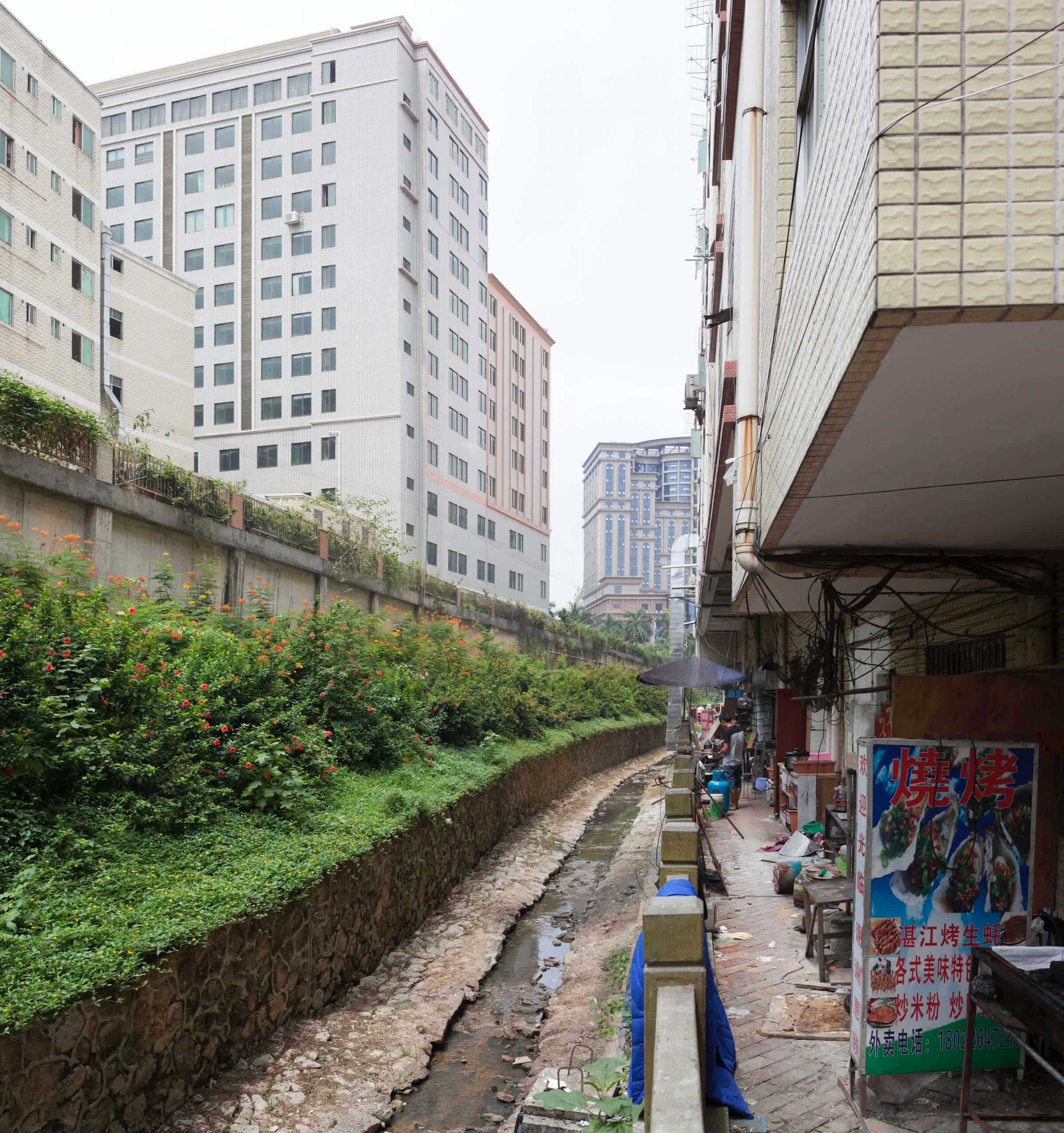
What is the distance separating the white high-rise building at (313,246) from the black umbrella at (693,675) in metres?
22.2

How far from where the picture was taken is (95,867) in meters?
6.88

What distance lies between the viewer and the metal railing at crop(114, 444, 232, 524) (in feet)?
50.1

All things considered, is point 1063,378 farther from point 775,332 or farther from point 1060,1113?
point 1060,1113

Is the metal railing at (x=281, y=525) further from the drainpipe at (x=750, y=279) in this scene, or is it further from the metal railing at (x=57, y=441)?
the drainpipe at (x=750, y=279)

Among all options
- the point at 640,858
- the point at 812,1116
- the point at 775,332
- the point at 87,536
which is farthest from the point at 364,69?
the point at 812,1116

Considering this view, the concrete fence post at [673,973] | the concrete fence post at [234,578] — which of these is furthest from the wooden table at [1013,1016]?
the concrete fence post at [234,578]

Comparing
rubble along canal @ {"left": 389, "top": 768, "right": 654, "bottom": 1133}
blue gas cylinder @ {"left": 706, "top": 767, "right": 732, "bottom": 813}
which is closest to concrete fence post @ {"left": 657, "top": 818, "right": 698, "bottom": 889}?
rubble along canal @ {"left": 389, "top": 768, "right": 654, "bottom": 1133}

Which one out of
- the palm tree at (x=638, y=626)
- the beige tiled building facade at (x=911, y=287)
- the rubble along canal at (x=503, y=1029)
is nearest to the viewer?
the beige tiled building facade at (x=911, y=287)

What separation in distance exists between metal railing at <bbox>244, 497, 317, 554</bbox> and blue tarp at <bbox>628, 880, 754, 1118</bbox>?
15.6m

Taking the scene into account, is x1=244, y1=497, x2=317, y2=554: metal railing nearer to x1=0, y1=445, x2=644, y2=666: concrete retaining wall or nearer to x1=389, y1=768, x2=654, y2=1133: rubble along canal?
x1=0, y1=445, x2=644, y2=666: concrete retaining wall

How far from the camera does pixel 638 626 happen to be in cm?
10394

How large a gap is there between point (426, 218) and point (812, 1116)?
141ft

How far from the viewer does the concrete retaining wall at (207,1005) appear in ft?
16.4

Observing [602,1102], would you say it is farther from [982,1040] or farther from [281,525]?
[281,525]
